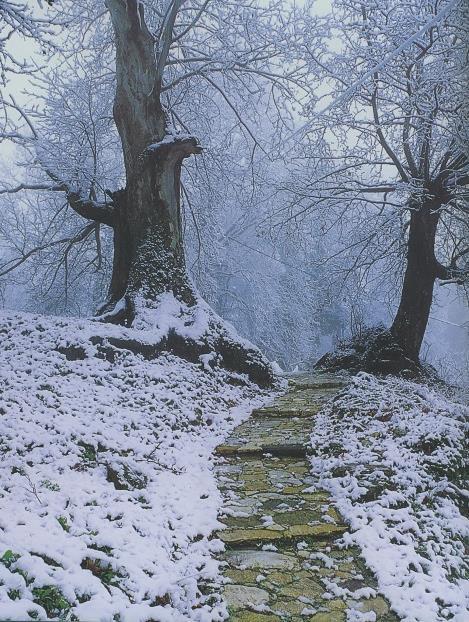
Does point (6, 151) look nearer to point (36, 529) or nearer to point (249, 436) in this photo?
point (249, 436)

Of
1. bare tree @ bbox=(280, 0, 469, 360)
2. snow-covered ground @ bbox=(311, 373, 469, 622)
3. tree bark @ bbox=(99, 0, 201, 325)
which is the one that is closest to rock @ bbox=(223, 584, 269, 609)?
snow-covered ground @ bbox=(311, 373, 469, 622)

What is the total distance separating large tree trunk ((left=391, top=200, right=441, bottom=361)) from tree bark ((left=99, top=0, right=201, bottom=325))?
4519mm

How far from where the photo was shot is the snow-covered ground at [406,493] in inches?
107

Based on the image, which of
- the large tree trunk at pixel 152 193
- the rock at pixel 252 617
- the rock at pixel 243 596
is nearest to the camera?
the rock at pixel 252 617

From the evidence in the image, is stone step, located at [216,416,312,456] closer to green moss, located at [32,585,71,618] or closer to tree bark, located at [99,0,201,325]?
tree bark, located at [99,0,201,325]

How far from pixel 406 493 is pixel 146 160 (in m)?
6.36

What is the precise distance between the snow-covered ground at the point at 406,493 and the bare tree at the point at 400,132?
139 inches

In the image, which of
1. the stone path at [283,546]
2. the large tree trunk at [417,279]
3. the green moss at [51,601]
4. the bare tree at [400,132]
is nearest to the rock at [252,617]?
the stone path at [283,546]

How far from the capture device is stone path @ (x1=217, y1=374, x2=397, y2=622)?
255 cm

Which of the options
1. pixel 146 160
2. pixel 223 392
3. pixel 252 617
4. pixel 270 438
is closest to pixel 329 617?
pixel 252 617

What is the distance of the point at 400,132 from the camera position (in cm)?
930

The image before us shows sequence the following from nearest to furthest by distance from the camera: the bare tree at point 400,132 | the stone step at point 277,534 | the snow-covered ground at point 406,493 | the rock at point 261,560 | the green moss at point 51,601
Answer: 1. the green moss at point 51,601
2. the snow-covered ground at point 406,493
3. the rock at point 261,560
4. the stone step at point 277,534
5. the bare tree at point 400,132

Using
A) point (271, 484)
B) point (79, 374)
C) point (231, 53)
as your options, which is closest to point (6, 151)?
point (231, 53)

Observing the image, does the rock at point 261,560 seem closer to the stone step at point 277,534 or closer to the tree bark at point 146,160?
the stone step at point 277,534
